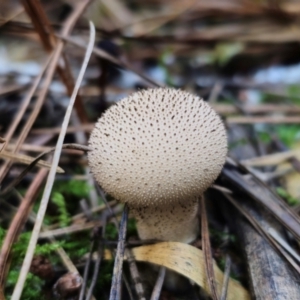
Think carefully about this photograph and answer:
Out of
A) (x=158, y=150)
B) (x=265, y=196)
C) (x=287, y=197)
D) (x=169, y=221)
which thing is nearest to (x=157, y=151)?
(x=158, y=150)

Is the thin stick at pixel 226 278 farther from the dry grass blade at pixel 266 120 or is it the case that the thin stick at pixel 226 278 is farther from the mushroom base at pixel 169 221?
the dry grass blade at pixel 266 120

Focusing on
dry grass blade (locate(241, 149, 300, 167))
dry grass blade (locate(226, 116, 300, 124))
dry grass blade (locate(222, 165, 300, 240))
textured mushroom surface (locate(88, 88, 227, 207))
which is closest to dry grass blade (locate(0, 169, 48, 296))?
textured mushroom surface (locate(88, 88, 227, 207))

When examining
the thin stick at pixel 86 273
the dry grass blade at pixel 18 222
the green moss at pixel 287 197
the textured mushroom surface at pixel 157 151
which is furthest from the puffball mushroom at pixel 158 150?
the green moss at pixel 287 197

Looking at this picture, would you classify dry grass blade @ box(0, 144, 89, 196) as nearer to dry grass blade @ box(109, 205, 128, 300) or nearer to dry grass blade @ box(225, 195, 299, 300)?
dry grass blade @ box(109, 205, 128, 300)

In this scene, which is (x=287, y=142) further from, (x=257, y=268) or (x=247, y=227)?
(x=257, y=268)

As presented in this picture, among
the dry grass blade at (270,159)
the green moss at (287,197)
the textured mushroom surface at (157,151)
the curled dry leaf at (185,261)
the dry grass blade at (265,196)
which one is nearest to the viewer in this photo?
the textured mushroom surface at (157,151)

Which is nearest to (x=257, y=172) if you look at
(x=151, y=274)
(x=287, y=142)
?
(x=287, y=142)

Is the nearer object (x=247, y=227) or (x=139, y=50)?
(x=247, y=227)

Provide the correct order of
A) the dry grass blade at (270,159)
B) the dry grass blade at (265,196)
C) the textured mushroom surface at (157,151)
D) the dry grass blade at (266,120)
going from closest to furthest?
the textured mushroom surface at (157,151) → the dry grass blade at (265,196) → the dry grass blade at (270,159) → the dry grass blade at (266,120)
